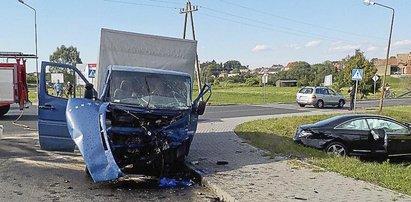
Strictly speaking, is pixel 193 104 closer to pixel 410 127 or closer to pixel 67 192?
pixel 67 192

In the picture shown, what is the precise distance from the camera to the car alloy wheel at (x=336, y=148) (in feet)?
40.3

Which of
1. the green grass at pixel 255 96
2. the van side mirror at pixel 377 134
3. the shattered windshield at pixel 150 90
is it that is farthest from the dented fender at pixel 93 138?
the green grass at pixel 255 96

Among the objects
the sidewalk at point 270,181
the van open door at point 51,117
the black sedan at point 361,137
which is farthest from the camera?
the black sedan at point 361,137

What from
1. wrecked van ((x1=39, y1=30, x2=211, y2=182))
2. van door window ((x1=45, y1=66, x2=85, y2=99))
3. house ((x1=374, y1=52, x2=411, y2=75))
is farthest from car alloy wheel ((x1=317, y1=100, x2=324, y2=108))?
house ((x1=374, y1=52, x2=411, y2=75))

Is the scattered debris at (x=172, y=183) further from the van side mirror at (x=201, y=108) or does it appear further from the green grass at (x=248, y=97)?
the green grass at (x=248, y=97)

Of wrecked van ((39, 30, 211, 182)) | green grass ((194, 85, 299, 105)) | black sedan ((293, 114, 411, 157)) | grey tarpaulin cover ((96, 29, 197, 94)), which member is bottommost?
green grass ((194, 85, 299, 105))

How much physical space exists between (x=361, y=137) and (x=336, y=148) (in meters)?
0.77

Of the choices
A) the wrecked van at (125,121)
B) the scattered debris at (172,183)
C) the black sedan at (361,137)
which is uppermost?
the wrecked van at (125,121)

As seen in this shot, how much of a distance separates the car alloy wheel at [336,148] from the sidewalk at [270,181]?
2115 mm

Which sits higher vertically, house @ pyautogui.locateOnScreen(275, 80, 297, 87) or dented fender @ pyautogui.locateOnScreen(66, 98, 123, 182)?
dented fender @ pyautogui.locateOnScreen(66, 98, 123, 182)

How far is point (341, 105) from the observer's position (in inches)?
1486

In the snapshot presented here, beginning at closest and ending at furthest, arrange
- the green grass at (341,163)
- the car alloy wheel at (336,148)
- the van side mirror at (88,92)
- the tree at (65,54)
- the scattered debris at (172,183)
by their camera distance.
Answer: the green grass at (341,163), the scattered debris at (172,183), the van side mirror at (88,92), the car alloy wheel at (336,148), the tree at (65,54)

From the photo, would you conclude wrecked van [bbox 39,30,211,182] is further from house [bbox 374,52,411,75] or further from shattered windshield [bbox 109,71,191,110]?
house [bbox 374,52,411,75]

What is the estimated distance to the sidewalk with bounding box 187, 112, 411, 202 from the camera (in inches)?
266
